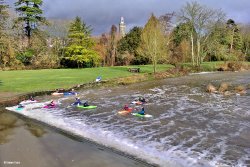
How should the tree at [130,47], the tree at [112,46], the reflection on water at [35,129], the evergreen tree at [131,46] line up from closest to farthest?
the reflection on water at [35,129] < the tree at [130,47] < the evergreen tree at [131,46] < the tree at [112,46]

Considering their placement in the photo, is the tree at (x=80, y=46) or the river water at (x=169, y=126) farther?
the tree at (x=80, y=46)

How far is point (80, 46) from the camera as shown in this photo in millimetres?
50781

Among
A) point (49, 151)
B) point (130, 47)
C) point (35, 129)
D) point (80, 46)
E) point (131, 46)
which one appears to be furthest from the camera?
point (131, 46)

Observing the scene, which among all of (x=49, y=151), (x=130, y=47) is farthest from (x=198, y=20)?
(x=49, y=151)

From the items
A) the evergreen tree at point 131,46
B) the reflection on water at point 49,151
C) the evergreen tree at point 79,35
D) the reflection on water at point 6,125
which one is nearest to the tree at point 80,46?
the evergreen tree at point 79,35

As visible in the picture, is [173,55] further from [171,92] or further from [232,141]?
[232,141]

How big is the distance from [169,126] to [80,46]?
36.6m

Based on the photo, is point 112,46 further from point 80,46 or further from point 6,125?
point 6,125

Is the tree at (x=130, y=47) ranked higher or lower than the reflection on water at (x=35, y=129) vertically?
higher

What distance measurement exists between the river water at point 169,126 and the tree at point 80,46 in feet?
82.6

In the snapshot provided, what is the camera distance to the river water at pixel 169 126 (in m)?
11.9

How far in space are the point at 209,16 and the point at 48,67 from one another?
29141 mm

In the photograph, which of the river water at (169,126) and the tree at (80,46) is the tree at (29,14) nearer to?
the tree at (80,46)

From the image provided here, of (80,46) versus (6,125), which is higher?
(80,46)
